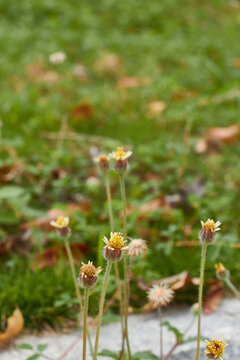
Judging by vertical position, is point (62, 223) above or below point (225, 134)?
below

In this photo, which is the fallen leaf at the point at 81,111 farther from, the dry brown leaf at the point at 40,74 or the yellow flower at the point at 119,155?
the yellow flower at the point at 119,155

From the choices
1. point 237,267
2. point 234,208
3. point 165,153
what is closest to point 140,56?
point 165,153

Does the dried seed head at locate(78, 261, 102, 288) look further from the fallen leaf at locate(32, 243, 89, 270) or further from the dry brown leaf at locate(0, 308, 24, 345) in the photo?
the fallen leaf at locate(32, 243, 89, 270)

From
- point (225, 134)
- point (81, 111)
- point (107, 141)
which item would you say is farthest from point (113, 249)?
point (81, 111)

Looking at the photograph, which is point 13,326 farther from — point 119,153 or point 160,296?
point 119,153

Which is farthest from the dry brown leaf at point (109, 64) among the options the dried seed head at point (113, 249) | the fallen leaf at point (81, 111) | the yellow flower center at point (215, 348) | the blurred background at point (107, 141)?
the yellow flower center at point (215, 348)

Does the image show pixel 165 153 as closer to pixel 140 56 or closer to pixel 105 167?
pixel 105 167

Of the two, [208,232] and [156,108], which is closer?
[208,232]

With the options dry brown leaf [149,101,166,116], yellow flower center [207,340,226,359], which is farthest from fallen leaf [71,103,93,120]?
yellow flower center [207,340,226,359]
